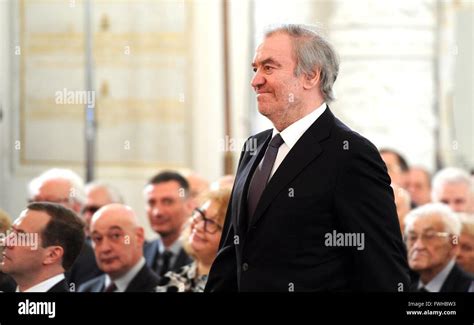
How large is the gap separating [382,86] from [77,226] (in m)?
5.55

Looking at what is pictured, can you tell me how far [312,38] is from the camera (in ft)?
12.6

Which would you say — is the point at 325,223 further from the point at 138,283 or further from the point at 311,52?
the point at 138,283

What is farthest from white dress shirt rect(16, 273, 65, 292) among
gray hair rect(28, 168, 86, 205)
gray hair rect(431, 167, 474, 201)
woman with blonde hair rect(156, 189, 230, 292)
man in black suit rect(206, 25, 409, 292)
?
gray hair rect(431, 167, 474, 201)

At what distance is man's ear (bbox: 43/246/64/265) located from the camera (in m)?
4.45

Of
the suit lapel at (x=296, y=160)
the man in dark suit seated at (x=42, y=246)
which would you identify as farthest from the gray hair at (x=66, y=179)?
the suit lapel at (x=296, y=160)

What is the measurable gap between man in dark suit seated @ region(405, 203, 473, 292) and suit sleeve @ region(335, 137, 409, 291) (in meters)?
1.28

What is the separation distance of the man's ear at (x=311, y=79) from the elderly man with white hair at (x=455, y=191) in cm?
349

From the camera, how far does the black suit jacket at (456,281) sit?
4.89 metres

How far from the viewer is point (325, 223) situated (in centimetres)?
372

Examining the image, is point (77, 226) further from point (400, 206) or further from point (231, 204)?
point (400, 206)

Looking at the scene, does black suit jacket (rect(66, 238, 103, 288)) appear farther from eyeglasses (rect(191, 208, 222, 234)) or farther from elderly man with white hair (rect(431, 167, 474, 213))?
elderly man with white hair (rect(431, 167, 474, 213))

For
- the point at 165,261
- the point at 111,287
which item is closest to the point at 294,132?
the point at 111,287

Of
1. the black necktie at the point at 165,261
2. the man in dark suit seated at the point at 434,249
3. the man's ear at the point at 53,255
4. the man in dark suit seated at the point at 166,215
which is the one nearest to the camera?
the man's ear at the point at 53,255

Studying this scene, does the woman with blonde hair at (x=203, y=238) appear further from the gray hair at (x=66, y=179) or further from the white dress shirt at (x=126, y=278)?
the gray hair at (x=66, y=179)
